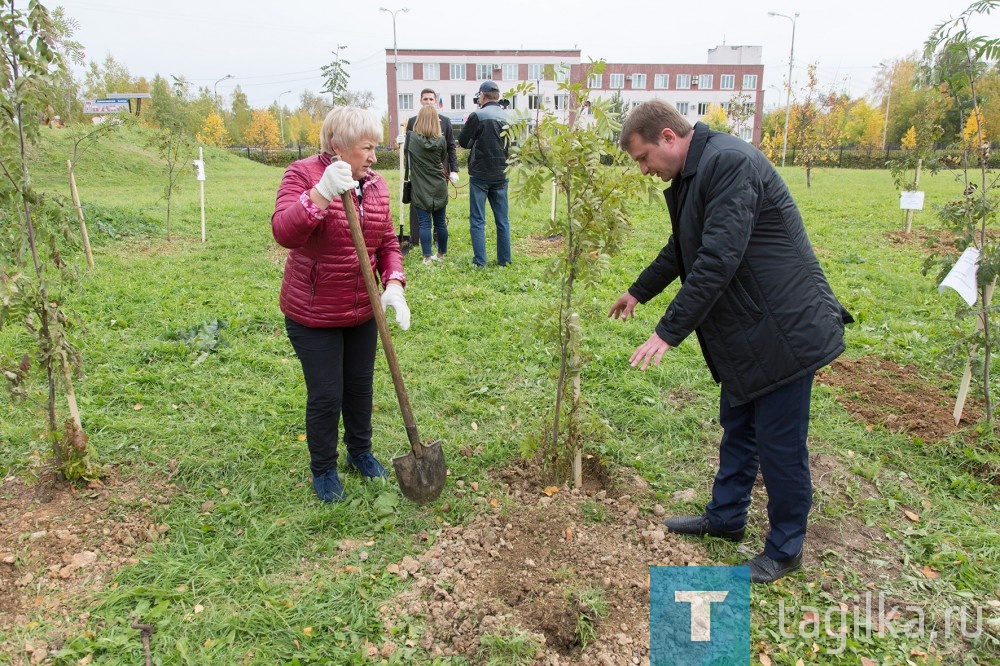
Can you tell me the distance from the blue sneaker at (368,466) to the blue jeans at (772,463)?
175cm

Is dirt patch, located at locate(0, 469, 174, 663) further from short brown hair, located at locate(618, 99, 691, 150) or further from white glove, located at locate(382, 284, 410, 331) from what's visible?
short brown hair, located at locate(618, 99, 691, 150)

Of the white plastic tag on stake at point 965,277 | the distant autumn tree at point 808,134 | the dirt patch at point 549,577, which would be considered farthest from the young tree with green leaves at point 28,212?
the distant autumn tree at point 808,134

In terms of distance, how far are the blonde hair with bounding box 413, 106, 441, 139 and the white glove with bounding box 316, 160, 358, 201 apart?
5000 mm

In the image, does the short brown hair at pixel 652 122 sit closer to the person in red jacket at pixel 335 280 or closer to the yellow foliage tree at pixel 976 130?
the person in red jacket at pixel 335 280

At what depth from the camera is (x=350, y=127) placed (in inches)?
111

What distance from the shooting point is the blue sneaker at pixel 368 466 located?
3641mm

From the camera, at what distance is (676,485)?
3.62 m

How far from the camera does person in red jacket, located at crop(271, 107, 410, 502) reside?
284 cm

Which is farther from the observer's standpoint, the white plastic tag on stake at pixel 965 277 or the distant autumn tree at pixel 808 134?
the distant autumn tree at pixel 808 134

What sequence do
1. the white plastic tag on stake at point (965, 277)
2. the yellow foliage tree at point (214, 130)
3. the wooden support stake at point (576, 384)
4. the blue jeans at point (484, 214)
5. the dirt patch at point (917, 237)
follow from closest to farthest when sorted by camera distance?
the wooden support stake at point (576, 384)
the white plastic tag on stake at point (965, 277)
the blue jeans at point (484, 214)
the dirt patch at point (917, 237)
the yellow foliage tree at point (214, 130)

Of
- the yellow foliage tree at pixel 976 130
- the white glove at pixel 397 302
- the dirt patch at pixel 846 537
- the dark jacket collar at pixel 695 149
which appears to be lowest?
the dirt patch at pixel 846 537

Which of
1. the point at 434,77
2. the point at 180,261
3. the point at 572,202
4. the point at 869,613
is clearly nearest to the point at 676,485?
the point at 869,613

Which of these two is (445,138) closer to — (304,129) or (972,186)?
(972,186)

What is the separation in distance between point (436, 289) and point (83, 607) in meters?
4.73
